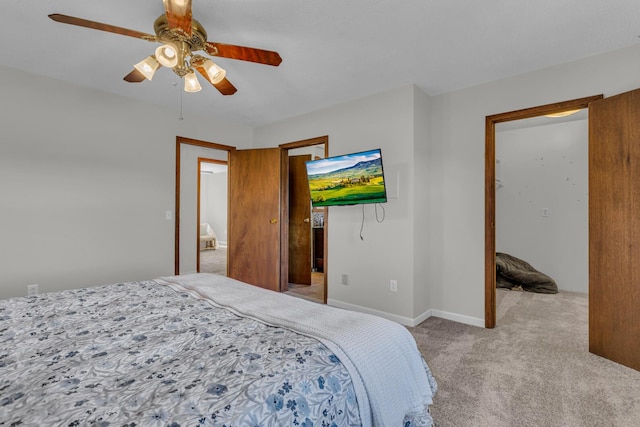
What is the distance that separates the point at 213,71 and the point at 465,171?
2505 millimetres

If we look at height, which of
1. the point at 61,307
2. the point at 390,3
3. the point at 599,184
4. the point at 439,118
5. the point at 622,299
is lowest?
the point at 622,299

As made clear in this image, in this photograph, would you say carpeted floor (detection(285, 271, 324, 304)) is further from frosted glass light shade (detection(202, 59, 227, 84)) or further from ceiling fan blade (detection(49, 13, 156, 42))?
ceiling fan blade (detection(49, 13, 156, 42))

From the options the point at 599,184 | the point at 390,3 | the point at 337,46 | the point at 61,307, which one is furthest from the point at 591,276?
the point at 61,307

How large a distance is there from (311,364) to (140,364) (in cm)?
57

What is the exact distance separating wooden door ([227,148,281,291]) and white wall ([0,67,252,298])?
2.94 feet

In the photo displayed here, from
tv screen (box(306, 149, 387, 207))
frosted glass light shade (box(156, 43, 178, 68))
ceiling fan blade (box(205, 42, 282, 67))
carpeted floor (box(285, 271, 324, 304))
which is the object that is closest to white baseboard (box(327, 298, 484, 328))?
carpeted floor (box(285, 271, 324, 304))

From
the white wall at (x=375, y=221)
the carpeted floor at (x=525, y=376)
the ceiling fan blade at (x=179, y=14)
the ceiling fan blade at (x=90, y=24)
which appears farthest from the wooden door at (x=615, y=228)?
the ceiling fan blade at (x=90, y=24)

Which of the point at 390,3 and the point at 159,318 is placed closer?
the point at 159,318

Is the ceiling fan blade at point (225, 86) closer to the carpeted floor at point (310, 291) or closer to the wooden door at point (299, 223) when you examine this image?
the wooden door at point (299, 223)

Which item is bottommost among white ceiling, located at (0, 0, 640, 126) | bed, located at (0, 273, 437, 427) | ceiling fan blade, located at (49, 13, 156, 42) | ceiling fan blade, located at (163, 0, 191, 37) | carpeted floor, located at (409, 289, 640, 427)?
carpeted floor, located at (409, 289, 640, 427)

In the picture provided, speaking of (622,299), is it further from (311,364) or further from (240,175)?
(240,175)

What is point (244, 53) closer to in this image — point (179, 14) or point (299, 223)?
point (179, 14)

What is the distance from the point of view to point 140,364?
104 centimetres

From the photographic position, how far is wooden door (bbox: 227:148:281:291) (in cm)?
424
